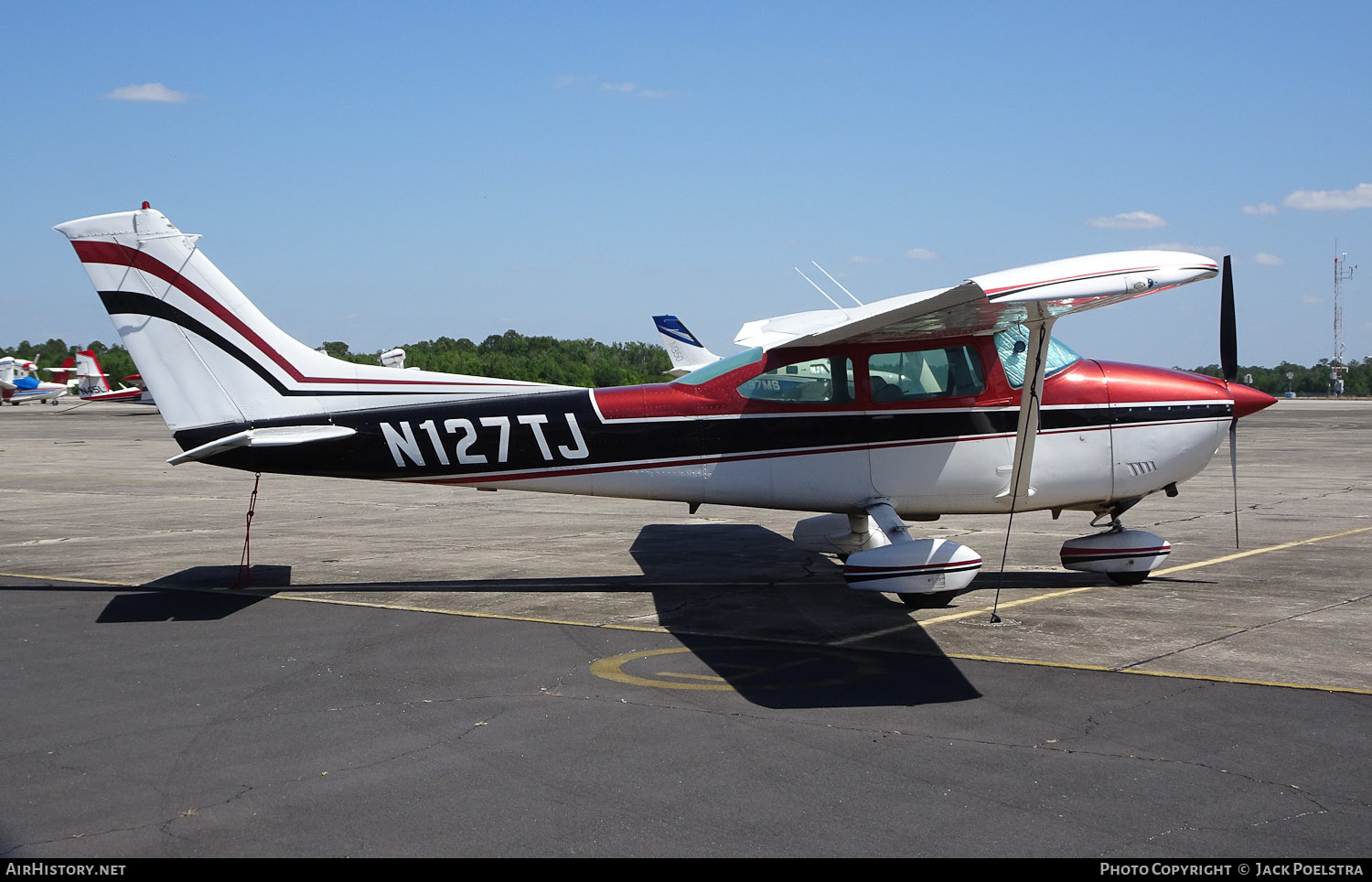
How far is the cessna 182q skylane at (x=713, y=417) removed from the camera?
9.32 metres

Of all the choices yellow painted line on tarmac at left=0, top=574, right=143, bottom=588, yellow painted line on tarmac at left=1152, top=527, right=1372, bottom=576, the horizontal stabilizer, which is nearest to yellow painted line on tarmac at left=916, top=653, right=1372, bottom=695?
yellow painted line on tarmac at left=1152, top=527, right=1372, bottom=576

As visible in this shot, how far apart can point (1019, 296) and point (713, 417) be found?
130 inches

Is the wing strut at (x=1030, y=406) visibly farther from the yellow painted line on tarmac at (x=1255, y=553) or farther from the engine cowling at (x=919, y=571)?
the yellow painted line on tarmac at (x=1255, y=553)

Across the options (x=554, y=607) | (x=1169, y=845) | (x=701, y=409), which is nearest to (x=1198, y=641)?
(x=1169, y=845)

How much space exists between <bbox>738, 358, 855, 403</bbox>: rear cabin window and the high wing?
0.37 m

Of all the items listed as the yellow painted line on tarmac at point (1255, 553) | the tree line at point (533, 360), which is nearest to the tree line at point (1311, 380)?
the tree line at point (533, 360)

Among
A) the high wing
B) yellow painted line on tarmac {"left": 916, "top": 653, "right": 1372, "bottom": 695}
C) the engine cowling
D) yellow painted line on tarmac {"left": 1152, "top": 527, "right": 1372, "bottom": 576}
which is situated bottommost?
yellow painted line on tarmac {"left": 1152, "top": 527, "right": 1372, "bottom": 576}

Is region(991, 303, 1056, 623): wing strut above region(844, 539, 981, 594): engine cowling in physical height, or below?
above

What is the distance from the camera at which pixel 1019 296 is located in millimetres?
7090

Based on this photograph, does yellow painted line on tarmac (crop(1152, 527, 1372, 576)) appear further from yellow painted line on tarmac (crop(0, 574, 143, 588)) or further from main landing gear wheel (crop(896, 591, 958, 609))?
yellow painted line on tarmac (crop(0, 574, 143, 588))

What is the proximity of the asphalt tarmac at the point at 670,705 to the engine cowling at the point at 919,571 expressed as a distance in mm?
383

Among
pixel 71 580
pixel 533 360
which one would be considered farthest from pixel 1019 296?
pixel 533 360

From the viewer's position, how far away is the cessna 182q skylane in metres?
9.32
